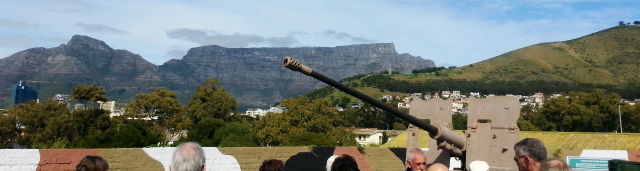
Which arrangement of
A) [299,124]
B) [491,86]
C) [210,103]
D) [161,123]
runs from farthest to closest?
[491,86] → [210,103] → [161,123] → [299,124]

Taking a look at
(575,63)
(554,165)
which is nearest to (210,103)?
(554,165)

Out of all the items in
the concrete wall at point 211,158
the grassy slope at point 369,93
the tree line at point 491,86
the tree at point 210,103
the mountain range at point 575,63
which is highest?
the mountain range at point 575,63

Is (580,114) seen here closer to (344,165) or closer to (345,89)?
(345,89)

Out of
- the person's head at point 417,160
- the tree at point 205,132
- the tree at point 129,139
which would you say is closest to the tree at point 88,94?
the tree at point 205,132

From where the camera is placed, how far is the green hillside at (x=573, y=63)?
15350 cm

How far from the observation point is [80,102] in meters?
51.1

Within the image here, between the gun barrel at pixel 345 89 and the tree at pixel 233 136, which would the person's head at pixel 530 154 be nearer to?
the gun barrel at pixel 345 89

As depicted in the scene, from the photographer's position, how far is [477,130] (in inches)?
463

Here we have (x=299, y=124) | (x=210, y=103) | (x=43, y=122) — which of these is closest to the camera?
(x=43, y=122)

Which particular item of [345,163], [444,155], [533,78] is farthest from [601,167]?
[533,78]

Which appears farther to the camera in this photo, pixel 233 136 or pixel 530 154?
pixel 233 136

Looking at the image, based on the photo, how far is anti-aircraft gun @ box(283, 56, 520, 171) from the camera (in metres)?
11.3

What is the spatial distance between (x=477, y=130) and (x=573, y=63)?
172272 millimetres

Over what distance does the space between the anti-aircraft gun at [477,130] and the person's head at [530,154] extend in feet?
18.6
